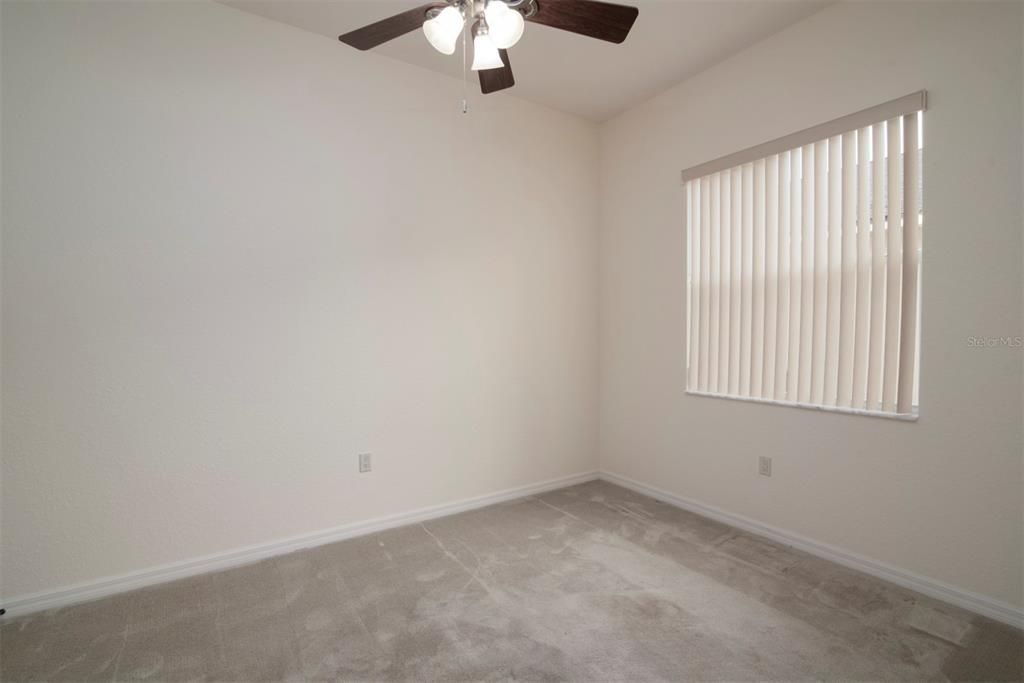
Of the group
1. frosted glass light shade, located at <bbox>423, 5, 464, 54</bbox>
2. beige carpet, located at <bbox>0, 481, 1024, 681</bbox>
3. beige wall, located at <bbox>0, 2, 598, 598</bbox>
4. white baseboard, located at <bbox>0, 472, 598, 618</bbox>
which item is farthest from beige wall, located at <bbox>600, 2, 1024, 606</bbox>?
frosted glass light shade, located at <bbox>423, 5, 464, 54</bbox>

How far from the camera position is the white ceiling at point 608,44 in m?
2.39

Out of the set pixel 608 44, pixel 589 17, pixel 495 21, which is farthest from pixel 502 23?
pixel 608 44

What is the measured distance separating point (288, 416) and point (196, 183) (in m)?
1.25

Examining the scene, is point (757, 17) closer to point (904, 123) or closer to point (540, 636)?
point (904, 123)

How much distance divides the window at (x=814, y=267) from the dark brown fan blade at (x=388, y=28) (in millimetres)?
2035

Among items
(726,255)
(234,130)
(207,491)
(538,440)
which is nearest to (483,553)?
(538,440)

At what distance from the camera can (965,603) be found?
6.50 ft

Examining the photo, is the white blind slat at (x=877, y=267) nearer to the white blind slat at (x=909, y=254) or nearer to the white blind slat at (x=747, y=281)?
the white blind slat at (x=909, y=254)

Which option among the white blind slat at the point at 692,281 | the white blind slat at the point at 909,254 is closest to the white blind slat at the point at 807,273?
the white blind slat at the point at 909,254

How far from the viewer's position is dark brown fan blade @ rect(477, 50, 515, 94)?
1.82m

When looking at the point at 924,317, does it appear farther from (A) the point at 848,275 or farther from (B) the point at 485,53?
(B) the point at 485,53

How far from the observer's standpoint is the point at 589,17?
61.9 inches

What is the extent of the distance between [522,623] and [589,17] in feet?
7.35

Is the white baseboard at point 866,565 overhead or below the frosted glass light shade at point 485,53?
below
